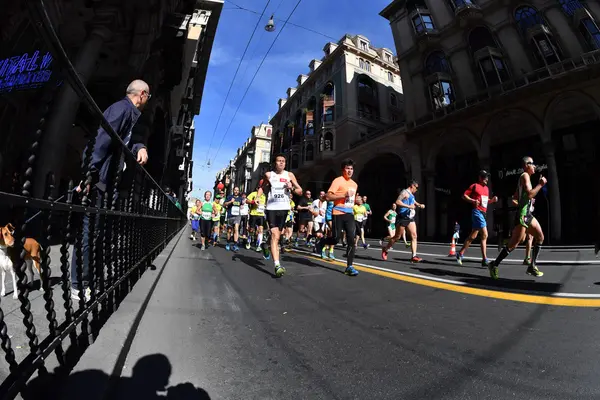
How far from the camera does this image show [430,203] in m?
21.1

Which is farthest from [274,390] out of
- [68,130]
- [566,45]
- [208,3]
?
[208,3]

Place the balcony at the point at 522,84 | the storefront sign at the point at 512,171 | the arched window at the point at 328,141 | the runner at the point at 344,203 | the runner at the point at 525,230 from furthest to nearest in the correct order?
the arched window at the point at 328,141 → the storefront sign at the point at 512,171 → the balcony at the point at 522,84 → the runner at the point at 344,203 → the runner at the point at 525,230

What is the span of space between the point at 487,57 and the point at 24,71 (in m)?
23.2

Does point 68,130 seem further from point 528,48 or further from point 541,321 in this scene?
point 528,48

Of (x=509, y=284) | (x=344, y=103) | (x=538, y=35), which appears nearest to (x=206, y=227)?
(x=509, y=284)

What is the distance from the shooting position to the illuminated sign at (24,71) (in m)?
0.99

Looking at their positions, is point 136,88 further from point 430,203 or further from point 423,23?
point 423,23

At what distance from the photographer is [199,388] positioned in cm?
156

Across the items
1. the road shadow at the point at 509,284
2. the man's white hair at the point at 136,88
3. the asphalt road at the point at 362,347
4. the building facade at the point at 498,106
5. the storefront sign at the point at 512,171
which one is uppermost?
the building facade at the point at 498,106

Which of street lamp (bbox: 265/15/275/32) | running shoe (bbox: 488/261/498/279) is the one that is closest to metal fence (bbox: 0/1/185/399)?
running shoe (bbox: 488/261/498/279)

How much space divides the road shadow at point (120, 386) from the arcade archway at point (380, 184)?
24.8 metres

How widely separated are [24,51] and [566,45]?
2173 cm

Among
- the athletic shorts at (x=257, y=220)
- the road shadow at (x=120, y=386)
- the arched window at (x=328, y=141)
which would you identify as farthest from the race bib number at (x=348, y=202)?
the arched window at (x=328, y=141)

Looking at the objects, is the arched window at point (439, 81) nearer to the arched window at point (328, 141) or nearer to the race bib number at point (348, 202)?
the arched window at point (328, 141)
